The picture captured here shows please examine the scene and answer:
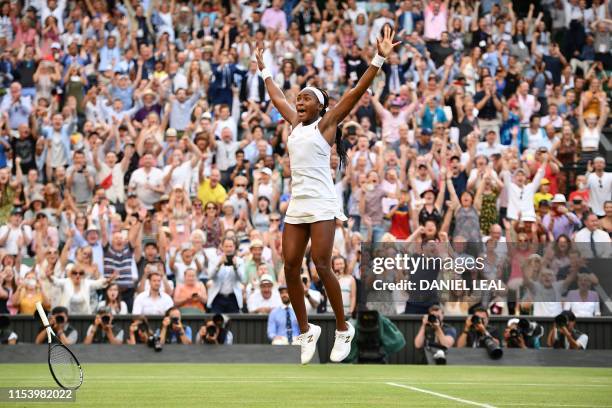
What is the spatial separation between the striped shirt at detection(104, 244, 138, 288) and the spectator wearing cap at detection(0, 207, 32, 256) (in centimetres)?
169

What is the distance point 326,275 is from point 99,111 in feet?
43.4

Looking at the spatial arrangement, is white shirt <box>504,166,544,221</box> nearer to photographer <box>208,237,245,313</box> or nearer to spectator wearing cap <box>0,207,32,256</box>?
photographer <box>208,237,245,313</box>

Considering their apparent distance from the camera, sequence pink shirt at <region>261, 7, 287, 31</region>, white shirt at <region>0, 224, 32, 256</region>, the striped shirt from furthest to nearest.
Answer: pink shirt at <region>261, 7, 287, 31</region>
white shirt at <region>0, 224, 32, 256</region>
the striped shirt

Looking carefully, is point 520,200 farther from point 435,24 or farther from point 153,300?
point 153,300

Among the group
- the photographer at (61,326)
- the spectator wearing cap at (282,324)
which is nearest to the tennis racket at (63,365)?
the photographer at (61,326)

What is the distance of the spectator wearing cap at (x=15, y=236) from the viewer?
18.8m

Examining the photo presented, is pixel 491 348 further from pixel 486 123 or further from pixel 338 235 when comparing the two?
pixel 486 123

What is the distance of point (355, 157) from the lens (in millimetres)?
19859

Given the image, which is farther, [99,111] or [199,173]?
[99,111]

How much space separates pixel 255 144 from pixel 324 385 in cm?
1046


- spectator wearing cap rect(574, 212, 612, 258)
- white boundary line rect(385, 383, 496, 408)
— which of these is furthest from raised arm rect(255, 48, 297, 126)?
spectator wearing cap rect(574, 212, 612, 258)

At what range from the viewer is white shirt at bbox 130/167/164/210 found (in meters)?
19.8

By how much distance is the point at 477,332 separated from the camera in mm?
16094

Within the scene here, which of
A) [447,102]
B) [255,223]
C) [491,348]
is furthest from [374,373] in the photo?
[447,102]
